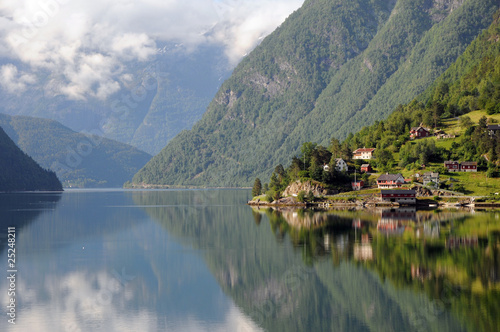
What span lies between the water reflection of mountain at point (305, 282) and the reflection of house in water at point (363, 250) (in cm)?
88

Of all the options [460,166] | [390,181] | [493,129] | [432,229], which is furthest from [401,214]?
[493,129]

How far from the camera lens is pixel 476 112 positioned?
569 feet

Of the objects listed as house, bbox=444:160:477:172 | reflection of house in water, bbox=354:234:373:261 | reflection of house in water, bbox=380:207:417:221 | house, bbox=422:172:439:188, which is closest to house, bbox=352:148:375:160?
house, bbox=444:160:477:172

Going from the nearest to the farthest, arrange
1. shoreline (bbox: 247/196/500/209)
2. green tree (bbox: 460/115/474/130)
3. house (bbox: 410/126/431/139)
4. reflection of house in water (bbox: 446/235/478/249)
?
reflection of house in water (bbox: 446/235/478/249)
shoreline (bbox: 247/196/500/209)
green tree (bbox: 460/115/474/130)
house (bbox: 410/126/431/139)

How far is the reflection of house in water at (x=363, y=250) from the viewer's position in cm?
6202

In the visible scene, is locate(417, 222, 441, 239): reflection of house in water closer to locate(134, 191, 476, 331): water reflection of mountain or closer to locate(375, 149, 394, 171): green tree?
locate(134, 191, 476, 331): water reflection of mountain

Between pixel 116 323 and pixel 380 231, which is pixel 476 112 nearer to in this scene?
pixel 380 231

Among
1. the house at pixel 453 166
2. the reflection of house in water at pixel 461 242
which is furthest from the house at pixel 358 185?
the reflection of house in water at pixel 461 242

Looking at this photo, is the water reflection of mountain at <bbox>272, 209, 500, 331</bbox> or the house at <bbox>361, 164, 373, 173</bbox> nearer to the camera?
the water reflection of mountain at <bbox>272, 209, 500, 331</bbox>

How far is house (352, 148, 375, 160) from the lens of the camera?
166000 mm

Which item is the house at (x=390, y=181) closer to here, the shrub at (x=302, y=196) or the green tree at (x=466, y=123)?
the shrub at (x=302, y=196)

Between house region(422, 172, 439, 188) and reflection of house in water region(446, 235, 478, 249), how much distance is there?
64.0 metres

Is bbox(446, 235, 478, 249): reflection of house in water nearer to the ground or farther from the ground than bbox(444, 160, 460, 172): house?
nearer to the ground

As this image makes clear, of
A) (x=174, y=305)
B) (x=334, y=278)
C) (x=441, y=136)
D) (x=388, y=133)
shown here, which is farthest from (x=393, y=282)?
(x=388, y=133)
